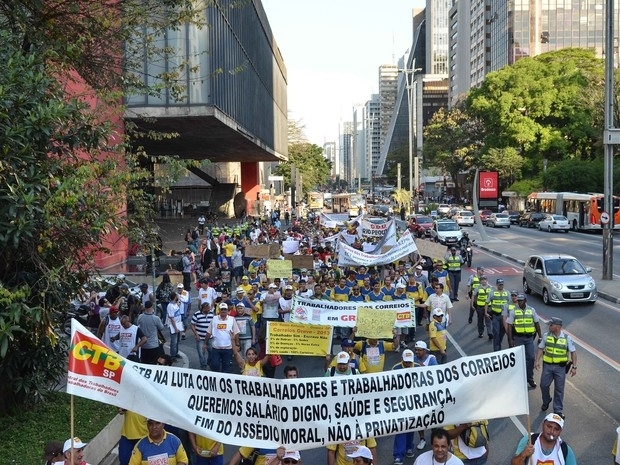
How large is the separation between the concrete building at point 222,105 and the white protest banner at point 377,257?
5.98 m

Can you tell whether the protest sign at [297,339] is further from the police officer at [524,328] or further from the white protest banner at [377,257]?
the white protest banner at [377,257]

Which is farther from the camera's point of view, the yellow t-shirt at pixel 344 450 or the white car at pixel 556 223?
the white car at pixel 556 223

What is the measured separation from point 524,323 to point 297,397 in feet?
20.4

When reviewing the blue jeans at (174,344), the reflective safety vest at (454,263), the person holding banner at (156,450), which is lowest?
the blue jeans at (174,344)

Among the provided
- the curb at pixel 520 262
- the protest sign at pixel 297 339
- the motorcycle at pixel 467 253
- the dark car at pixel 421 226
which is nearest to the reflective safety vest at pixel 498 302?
the protest sign at pixel 297 339

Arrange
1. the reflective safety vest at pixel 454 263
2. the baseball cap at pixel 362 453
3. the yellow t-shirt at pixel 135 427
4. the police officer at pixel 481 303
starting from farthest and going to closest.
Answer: the reflective safety vest at pixel 454 263, the police officer at pixel 481 303, the yellow t-shirt at pixel 135 427, the baseball cap at pixel 362 453

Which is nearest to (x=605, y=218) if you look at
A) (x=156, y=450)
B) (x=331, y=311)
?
(x=331, y=311)

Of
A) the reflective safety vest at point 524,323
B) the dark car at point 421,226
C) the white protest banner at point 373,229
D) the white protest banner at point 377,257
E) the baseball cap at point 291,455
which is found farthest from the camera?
the dark car at point 421,226

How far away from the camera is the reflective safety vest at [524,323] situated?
1173cm

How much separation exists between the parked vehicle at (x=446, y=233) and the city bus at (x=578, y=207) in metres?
13.6

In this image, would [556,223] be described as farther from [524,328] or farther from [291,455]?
[291,455]

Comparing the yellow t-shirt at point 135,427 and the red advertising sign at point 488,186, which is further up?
the red advertising sign at point 488,186

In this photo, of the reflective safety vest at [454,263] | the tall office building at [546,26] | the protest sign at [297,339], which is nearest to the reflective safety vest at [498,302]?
the protest sign at [297,339]

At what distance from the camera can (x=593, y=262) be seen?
3062cm
